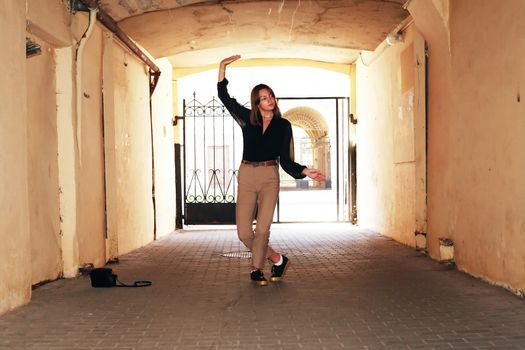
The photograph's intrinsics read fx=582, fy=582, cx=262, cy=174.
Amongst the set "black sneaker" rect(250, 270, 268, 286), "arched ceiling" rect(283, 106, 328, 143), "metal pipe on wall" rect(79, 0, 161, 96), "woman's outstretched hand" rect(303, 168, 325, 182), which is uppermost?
"arched ceiling" rect(283, 106, 328, 143)

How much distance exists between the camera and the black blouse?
5930mm

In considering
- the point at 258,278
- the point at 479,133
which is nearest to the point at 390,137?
the point at 479,133

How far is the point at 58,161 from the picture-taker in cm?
643

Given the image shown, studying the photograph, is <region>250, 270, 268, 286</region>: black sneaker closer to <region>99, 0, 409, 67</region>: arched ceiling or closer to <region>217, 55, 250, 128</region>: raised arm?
<region>217, 55, 250, 128</region>: raised arm

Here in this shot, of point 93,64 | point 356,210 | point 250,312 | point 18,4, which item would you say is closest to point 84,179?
point 93,64

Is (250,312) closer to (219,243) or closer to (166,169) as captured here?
(219,243)

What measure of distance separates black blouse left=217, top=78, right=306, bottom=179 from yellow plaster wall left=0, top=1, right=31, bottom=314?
6.48ft

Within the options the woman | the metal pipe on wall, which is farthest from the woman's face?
the metal pipe on wall

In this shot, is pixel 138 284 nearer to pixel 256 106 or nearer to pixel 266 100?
pixel 256 106

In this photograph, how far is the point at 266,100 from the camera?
598 cm

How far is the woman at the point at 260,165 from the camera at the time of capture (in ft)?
19.4

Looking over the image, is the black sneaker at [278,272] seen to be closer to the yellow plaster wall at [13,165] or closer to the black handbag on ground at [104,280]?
the black handbag on ground at [104,280]

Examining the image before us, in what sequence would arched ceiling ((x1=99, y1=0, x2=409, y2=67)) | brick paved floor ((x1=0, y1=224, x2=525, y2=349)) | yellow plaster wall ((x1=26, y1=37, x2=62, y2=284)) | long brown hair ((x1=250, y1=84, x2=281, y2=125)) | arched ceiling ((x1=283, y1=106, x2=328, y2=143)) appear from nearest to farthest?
brick paved floor ((x1=0, y1=224, x2=525, y2=349))
yellow plaster wall ((x1=26, y1=37, x2=62, y2=284))
long brown hair ((x1=250, y1=84, x2=281, y2=125))
arched ceiling ((x1=99, y1=0, x2=409, y2=67))
arched ceiling ((x1=283, y1=106, x2=328, y2=143))

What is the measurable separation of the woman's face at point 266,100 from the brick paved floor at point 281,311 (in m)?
1.83
